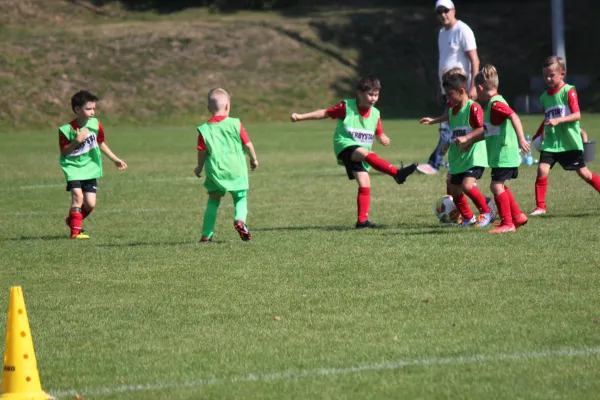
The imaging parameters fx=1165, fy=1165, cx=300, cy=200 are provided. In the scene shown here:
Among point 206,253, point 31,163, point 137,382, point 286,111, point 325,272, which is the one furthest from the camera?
point 286,111

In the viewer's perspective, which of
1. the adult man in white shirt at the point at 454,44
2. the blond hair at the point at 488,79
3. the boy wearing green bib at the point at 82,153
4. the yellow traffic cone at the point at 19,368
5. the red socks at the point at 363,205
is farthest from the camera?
the adult man in white shirt at the point at 454,44

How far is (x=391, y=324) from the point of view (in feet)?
21.4

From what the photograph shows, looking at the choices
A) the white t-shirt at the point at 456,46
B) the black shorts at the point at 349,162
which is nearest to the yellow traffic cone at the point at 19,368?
the black shorts at the point at 349,162

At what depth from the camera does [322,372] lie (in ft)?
18.0

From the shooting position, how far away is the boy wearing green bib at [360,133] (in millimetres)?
11250

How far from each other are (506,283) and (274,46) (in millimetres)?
34611

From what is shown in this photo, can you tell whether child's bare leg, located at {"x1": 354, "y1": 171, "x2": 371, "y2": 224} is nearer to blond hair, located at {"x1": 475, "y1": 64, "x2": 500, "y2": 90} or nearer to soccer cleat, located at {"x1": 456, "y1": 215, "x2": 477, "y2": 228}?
soccer cleat, located at {"x1": 456, "y1": 215, "x2": 477, "y2": 228}

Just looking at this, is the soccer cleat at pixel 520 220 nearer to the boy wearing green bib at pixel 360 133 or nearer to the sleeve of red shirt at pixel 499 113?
the sleeve of red shirt at pixel 499 113

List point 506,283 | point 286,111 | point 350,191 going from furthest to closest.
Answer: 1. point 286,111
2. point 350,191
3. point 506,283

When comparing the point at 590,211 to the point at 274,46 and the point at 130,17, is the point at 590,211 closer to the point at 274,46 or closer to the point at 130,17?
the point at 274,46

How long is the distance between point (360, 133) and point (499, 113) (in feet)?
5.18

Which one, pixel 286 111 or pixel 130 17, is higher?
pixel 130 17

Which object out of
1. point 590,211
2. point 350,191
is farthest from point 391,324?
point 350,191

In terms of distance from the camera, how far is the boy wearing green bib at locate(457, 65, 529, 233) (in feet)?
33.7
